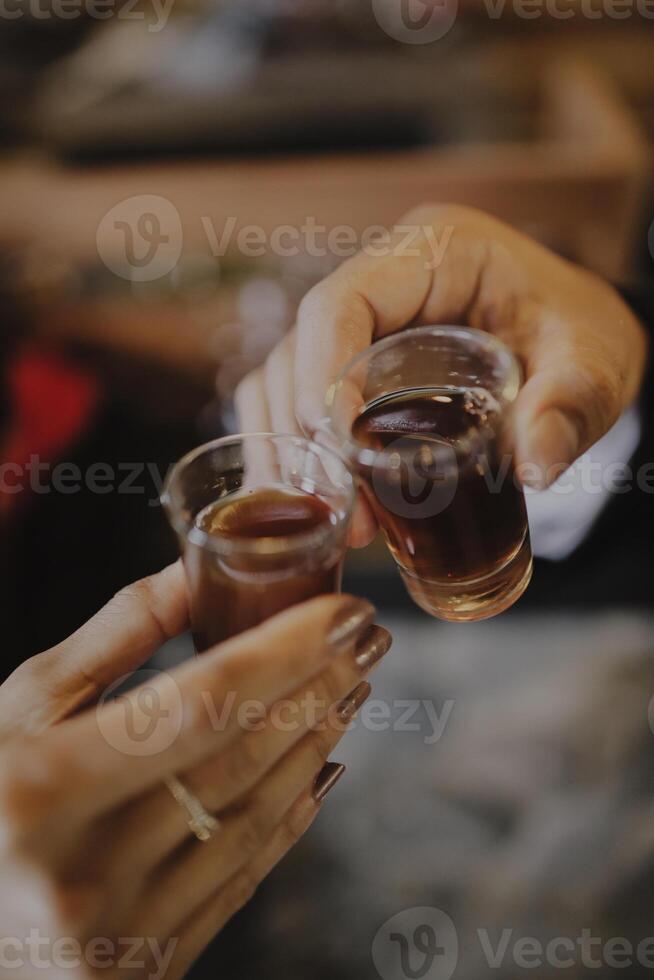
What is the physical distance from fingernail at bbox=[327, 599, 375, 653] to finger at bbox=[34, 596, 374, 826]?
0.02 meters

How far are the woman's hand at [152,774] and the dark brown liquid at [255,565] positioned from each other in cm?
5

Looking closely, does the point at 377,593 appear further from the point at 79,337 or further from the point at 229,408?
the point at 79,337

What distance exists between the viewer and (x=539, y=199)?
9.60 ft

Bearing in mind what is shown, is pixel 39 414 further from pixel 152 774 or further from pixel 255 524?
pixel 152 774

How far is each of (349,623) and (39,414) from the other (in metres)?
1.77

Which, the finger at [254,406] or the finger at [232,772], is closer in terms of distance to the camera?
the finger at [232,772]

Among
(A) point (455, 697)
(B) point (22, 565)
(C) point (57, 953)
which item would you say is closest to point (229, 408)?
(B) point (22, 565)

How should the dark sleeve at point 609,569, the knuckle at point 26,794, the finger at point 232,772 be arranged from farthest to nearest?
the dark sleeve at point 609,569 → the finger at point 232,772 → the knuckle at point 26,794

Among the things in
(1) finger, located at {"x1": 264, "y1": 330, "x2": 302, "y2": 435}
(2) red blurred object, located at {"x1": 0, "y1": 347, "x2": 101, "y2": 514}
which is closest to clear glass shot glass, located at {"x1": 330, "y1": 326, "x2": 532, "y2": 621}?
(1) finger, located at {"x1": 264, "y1": 330, "x2": 302, "y2": 435}

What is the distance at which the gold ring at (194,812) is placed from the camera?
967 millimetres

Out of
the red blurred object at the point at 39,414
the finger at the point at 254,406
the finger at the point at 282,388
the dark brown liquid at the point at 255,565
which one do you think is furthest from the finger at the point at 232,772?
the red blurred object at the point at 39,414

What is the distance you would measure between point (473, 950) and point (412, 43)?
3.40 meters

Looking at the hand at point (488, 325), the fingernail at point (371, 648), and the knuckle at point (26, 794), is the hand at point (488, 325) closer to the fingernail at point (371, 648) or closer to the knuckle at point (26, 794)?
the fingernail at point (371, 648)

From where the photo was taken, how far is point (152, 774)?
86cm
